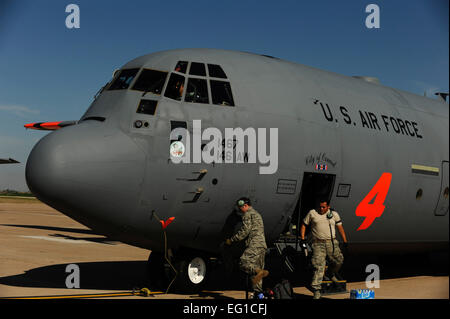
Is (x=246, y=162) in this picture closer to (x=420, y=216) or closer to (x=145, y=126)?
(x=145, y=126)

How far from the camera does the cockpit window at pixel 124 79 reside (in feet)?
33.1

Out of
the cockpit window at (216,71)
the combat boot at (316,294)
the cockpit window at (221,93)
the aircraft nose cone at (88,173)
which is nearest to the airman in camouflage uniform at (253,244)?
the combat boot at (316,294)

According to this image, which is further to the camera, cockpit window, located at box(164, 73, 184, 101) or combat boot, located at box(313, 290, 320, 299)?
combat boot, located at box(313, 290, 320, 299)

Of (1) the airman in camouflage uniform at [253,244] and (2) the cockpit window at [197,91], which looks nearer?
(1) the airman in camouflage uniform at [253,244]

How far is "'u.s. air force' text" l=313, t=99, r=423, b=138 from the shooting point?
36.6ft

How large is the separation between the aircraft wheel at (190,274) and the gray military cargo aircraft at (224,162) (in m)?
0.03

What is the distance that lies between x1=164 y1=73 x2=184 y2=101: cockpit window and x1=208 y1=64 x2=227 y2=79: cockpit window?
604mm

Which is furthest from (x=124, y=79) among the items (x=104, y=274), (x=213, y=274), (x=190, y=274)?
(x=213, y=274)

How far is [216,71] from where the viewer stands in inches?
402

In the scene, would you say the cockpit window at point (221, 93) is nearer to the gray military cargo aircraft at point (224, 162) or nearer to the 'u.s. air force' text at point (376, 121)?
the gray military cargo aircraft at point (224, 162)

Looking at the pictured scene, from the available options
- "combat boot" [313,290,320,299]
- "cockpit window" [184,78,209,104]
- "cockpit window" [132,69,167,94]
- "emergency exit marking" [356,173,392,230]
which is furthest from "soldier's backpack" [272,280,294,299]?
"cockpit window" [132,69,167,94]

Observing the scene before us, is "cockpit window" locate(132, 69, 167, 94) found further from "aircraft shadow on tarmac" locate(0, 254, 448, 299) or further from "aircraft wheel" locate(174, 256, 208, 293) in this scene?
"aircraft shadow on tarmac" locate(0, 254, 448, 299)
